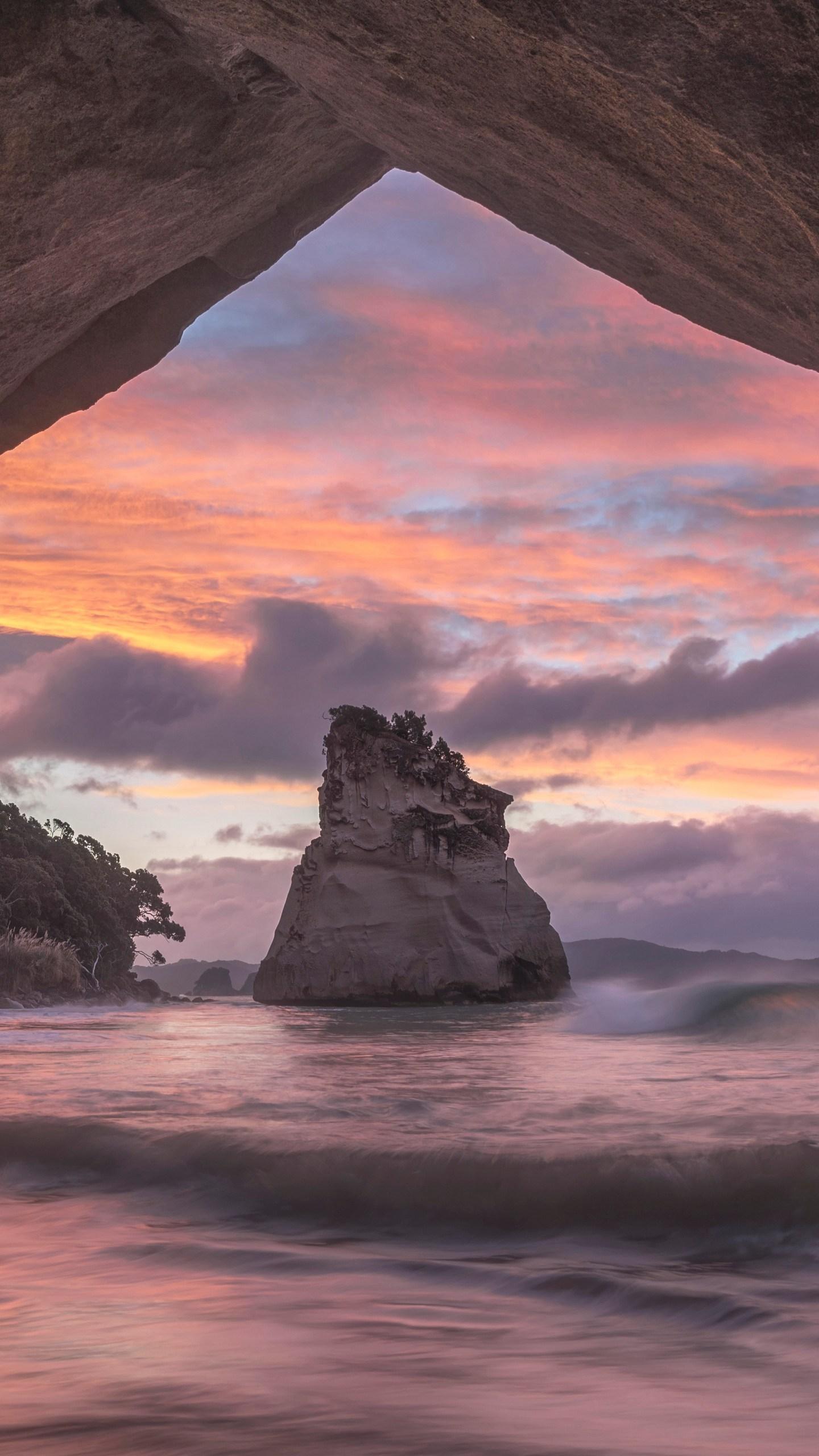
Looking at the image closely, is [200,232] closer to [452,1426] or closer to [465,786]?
[452,1426]

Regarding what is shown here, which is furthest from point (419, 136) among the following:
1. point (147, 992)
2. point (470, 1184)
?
point (147, 992)

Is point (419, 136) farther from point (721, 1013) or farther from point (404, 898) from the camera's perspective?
point (404, 898)

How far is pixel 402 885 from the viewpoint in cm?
3231

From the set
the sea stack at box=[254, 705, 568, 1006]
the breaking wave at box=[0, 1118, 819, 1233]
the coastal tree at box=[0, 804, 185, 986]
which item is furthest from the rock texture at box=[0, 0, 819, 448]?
the coastal tree at box=[0, 804, 185, 986]

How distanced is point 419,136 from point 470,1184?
13.0ft

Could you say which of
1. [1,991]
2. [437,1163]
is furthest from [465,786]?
[437,1163]

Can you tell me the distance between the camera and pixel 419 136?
3887 millimetres

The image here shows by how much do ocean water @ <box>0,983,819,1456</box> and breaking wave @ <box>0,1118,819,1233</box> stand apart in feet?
0.04

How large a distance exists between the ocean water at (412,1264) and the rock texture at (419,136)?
9.19 feet

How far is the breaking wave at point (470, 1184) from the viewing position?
3211 mm

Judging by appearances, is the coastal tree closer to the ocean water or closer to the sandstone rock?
the sandstone rock

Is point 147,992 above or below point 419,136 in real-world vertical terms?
below

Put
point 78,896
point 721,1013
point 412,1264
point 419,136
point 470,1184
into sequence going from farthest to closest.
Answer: point 78,896 → point 721,1013 → point 419,136 → point 470,1184 → point 412,1264

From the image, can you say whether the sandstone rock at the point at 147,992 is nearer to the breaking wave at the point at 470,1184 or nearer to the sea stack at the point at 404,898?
the sea stack at the point at 404,898
